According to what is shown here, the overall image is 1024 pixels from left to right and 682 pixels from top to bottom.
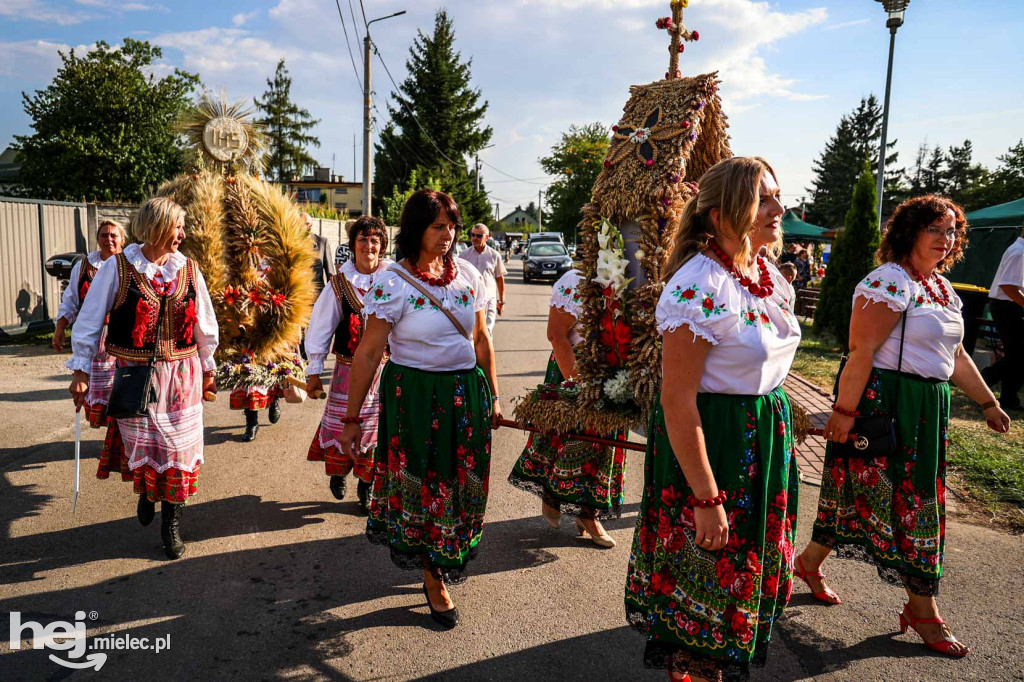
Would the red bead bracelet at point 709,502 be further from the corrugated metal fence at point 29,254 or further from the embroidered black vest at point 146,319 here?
the corrugated metal fence at point 29,254

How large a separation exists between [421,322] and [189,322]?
182 centimetres

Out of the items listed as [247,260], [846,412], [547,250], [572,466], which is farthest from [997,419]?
[547,250]

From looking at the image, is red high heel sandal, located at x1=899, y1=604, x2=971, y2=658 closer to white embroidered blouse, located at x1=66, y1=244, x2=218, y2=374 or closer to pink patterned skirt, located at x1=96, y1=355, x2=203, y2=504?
pink patterned skirt, located at x1=96, y1=355, x2=203, y2=504

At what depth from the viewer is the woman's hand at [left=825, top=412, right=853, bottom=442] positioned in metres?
3.16

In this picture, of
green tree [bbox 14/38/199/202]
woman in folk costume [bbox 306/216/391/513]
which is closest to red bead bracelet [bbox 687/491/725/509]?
woman in folk costume [bbox 306/216/391/513]

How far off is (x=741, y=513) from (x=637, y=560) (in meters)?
0.47

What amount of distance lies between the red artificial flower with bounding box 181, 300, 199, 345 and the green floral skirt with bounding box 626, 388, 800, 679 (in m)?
3.05

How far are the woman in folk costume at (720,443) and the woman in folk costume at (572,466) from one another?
1629mm

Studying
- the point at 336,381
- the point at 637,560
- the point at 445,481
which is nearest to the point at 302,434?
the point at 336,381

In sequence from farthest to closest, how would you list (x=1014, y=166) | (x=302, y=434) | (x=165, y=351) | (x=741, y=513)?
(x=1014, y=166) → (x=302, y=434) → (x=165, y=351) → (x=741, y=513)

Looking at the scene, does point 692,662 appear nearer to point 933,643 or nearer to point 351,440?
point 933,643

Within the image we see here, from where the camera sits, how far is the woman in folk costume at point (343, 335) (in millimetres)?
4707

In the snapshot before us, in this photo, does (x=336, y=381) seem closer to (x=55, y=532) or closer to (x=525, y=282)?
(x=55, y=532)

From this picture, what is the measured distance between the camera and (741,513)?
2.29m
